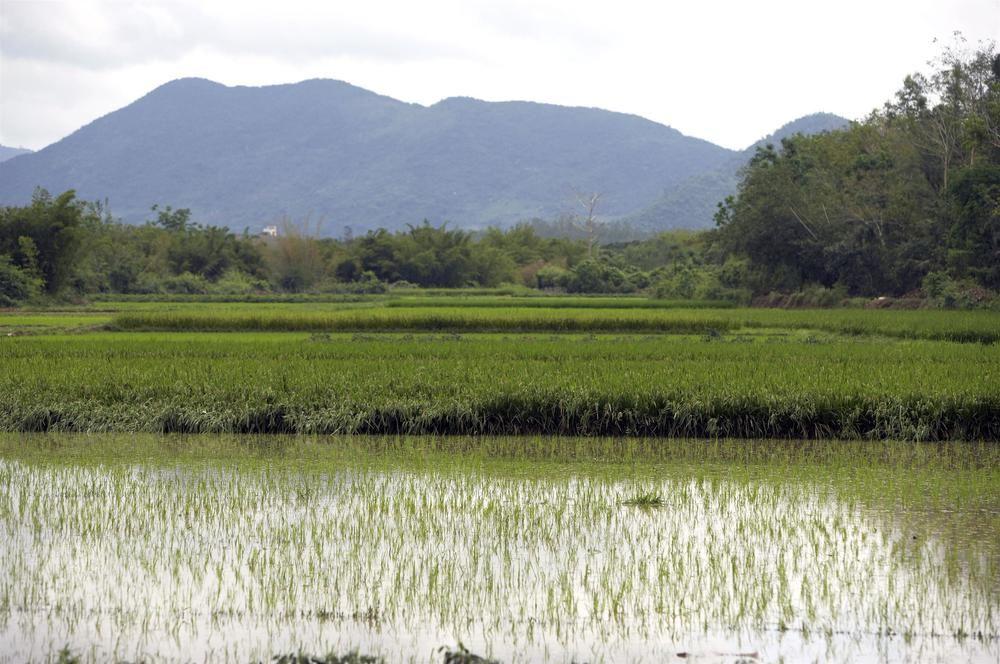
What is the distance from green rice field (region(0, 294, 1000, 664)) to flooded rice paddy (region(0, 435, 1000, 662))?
27 mm

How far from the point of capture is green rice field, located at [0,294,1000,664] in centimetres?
534

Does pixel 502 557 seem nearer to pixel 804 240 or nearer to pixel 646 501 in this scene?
pixel 646 501

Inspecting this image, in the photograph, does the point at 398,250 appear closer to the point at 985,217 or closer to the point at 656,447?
the point at 985,217

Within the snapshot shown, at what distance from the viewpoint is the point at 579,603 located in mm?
5730

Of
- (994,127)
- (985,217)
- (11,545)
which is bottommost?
(11,545)

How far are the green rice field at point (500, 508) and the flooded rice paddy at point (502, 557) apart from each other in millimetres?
27

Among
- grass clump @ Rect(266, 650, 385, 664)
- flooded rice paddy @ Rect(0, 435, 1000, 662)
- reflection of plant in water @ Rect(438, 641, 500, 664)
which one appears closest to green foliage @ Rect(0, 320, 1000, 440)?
flooded rice paddy @ Rect(0, 435, 1000, 662)

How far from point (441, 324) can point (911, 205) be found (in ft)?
62.9

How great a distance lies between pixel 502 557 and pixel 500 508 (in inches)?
50.1

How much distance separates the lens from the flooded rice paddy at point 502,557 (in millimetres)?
5230

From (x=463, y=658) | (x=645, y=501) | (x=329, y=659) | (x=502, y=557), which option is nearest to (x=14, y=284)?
(x=645, y=501)

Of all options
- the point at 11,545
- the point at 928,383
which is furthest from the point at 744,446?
the point at 11,545

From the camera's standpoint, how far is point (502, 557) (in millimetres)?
6574

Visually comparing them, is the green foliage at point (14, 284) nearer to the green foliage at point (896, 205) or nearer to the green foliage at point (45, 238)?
the green foliage at point (45, 238)
